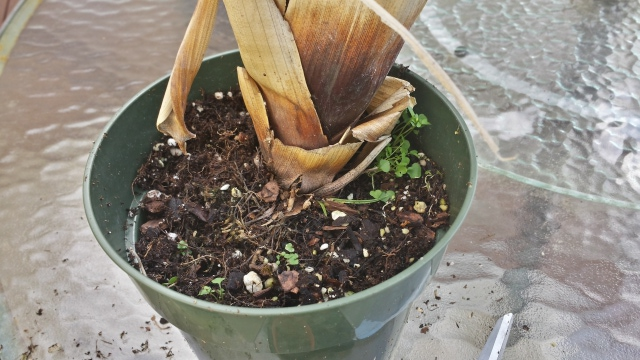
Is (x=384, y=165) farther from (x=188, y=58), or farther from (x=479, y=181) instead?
(x=479, y=181)

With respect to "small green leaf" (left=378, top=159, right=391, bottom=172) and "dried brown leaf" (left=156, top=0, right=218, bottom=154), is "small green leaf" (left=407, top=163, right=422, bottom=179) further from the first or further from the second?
"dried brown leaf" (left=156, top=0, right=218, bottom=154)

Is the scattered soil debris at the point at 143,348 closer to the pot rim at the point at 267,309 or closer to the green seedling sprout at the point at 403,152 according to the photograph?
the pot rim at the point at 267,309

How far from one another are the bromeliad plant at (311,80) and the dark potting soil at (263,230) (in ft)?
0.11

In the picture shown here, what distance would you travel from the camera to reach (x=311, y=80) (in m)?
0.48

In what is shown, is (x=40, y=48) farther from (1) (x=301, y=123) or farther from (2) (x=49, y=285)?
(1) (x=301, y=123)

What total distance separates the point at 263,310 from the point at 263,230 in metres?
0.13

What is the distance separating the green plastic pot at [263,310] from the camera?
428 mm

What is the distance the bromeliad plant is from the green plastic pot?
75 mm

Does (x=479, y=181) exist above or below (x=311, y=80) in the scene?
below

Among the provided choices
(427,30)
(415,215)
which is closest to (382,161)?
(415,215)

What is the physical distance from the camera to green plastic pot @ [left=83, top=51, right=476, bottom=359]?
0.43 m

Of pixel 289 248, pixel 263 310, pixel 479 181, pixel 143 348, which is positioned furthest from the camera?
pixel 479 181

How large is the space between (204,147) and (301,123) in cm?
17

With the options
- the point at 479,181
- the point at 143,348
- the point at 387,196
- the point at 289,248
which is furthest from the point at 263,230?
the point at 479,181
